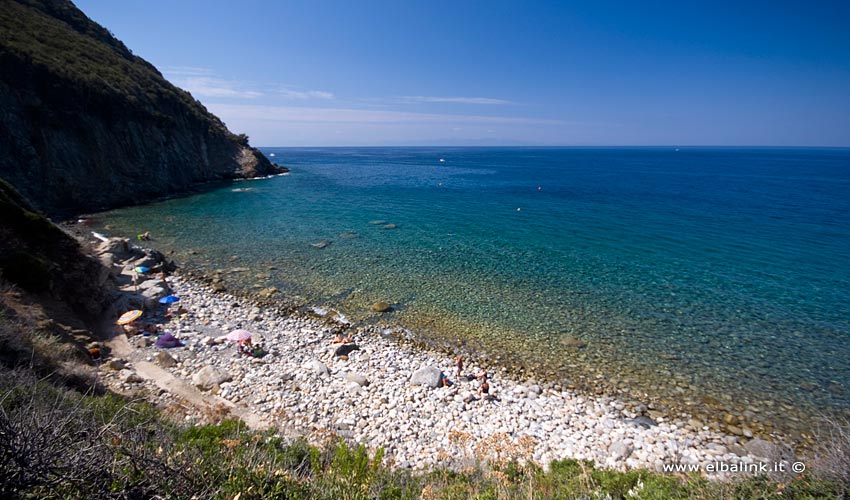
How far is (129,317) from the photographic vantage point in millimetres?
16188

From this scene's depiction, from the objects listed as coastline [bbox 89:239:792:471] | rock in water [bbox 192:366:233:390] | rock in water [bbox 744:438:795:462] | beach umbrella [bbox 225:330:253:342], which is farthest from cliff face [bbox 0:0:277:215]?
rock in water [bbox 744:438:795:462]

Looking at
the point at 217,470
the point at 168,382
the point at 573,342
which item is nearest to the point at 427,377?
the point at 573,342

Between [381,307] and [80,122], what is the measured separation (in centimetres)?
4484

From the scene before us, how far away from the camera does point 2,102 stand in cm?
3400

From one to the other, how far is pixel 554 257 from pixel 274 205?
120ft

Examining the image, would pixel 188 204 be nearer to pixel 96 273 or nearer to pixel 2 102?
pixel 2 102

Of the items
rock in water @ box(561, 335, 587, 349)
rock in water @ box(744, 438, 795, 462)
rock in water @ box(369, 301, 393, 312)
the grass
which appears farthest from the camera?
rock in water @ box(369, 301, 393, 312)

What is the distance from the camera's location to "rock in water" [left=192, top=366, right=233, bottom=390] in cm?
1352

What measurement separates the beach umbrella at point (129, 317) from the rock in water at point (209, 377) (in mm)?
4888

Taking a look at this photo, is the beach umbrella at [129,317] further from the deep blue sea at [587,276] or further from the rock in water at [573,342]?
the rock in water at [573,342]

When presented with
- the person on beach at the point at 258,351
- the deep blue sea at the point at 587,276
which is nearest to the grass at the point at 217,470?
the person on beach at the point at 258,351

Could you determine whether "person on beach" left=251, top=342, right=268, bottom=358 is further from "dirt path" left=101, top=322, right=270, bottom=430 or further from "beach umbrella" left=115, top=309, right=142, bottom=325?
"beach umbrella" left=115, top=309, right=142, bottom=325

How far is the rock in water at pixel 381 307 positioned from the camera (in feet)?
67.0

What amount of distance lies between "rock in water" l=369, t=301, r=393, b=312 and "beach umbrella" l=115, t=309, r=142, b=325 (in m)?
10.7
